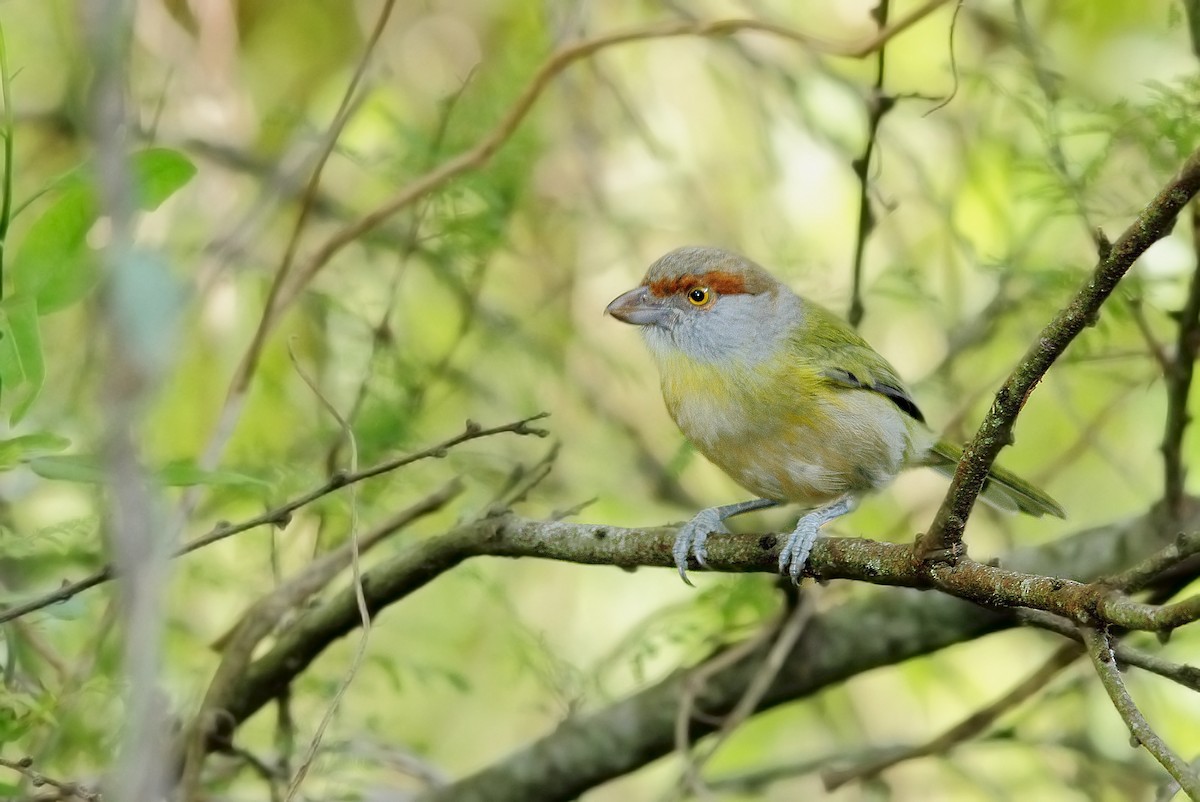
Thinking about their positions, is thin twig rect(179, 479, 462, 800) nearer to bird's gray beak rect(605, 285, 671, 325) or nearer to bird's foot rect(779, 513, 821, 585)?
bird's foot rect(779, 513, 821, 585)

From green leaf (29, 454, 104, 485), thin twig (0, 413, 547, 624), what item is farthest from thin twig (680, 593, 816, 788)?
green leaf (29, 454, 104, 485)

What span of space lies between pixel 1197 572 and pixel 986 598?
5.28 ft

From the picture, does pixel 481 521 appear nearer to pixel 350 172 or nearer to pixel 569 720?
pixel 569 720

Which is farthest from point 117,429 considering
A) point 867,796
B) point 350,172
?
point 350,172

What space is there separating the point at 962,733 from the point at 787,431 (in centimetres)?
96

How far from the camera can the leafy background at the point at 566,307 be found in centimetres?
392

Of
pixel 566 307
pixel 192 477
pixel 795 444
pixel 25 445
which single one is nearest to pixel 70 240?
pixel 25 445

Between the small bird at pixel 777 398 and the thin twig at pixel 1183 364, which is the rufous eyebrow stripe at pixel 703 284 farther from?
the thin twig at pixel 1183 364

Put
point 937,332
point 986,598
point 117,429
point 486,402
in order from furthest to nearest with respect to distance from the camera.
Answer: point 937,332
point 486,402
point 986,598
point 117,429

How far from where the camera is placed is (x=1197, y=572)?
3316mm

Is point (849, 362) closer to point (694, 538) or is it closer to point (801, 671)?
point (801, 671)

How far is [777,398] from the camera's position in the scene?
379 cm

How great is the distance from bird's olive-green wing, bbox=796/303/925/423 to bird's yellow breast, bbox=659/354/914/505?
61 mm

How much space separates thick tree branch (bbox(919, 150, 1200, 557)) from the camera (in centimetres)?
165
